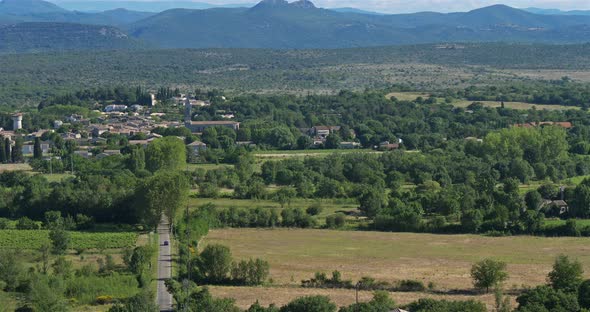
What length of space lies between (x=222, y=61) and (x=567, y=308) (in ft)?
400

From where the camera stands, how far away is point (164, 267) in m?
33.0

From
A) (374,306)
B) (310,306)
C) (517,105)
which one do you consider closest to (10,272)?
(310,306)

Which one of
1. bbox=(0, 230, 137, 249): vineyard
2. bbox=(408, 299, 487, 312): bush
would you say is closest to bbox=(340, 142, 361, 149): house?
bbox=(0, 230, 137, 249): vineyard

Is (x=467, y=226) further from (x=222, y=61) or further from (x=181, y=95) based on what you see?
(x=222, y=61)

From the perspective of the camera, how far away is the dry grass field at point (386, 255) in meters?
31.3

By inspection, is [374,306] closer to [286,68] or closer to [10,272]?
[10,272]

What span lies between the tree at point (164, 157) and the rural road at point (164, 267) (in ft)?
34.0

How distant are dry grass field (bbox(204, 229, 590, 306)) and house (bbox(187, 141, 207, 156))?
2063cm

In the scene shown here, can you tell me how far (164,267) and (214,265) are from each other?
207 centimetres

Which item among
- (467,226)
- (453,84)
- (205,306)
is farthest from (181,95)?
(205,306)

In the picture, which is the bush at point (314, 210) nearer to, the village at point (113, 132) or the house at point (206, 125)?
the village at point (113, 132)

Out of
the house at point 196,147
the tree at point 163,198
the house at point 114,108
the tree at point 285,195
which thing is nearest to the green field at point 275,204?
the tree at point 285,195

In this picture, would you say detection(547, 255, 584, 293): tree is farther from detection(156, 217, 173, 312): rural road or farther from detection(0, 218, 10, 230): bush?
detection(0, 218, 10, 230): bush

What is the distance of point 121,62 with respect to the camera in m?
142
